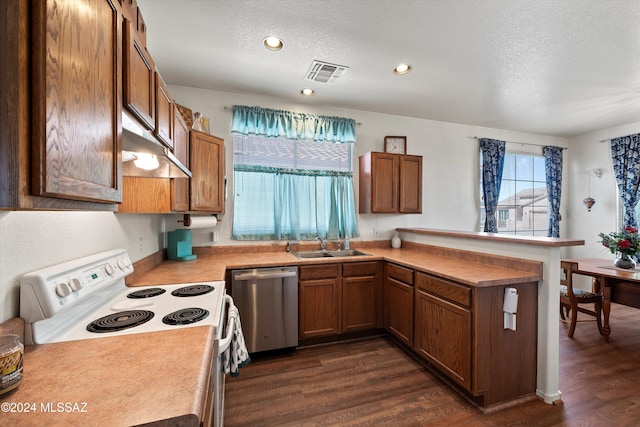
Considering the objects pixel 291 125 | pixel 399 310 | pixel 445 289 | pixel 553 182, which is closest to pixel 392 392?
pixel 399 310

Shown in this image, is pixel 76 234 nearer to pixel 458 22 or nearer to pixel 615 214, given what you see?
pixel 458 22

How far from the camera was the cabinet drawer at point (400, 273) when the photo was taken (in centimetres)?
254

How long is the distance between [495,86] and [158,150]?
10.8ft

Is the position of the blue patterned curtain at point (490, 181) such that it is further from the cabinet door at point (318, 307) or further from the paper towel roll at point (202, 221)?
the paper towel roll at point (202, 221)

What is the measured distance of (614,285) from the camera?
289 centimetres

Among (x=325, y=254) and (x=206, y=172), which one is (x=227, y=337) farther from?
(x=325, y=254)

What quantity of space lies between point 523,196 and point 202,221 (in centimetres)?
511

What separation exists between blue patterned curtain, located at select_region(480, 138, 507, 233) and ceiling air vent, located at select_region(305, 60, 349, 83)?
289 centimetres

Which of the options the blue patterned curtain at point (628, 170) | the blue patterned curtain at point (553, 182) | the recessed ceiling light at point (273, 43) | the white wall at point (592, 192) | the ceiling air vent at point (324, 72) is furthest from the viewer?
the blue patterned curtain at point (553, 182)

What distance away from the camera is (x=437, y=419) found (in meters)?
1.82

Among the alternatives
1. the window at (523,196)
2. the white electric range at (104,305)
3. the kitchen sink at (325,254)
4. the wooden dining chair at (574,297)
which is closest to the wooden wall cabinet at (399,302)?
the kitchen sink at (325,254)

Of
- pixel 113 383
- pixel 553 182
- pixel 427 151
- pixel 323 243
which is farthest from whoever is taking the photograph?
pixel 553 182

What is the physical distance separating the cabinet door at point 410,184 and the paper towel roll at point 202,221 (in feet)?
7.35

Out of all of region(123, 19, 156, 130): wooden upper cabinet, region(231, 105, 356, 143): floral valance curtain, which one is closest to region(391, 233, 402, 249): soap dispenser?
region(231, 105, 356, 143): floral valance curtain
